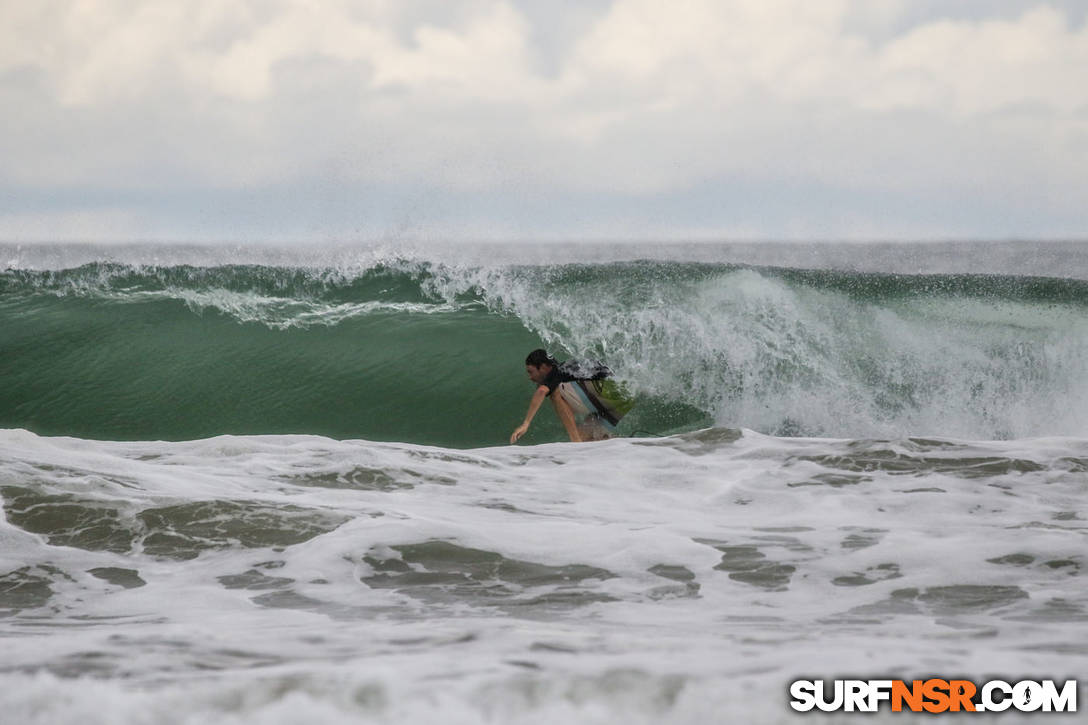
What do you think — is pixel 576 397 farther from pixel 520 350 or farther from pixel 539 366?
pixel 520 350

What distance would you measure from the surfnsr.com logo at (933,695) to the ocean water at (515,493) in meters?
0.05

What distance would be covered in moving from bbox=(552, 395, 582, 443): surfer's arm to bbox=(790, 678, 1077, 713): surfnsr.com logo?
5.86 m

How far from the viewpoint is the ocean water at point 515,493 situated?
2.41 meters

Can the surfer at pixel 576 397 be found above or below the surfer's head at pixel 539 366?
below

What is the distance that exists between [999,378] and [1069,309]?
204 centimetres

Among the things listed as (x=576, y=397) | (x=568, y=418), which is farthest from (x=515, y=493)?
(x=576, y=397)

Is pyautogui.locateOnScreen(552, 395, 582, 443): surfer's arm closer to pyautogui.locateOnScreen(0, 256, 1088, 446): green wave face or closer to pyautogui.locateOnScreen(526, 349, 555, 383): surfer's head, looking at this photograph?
pyautogui.locateOnScreen(526, 349, 555, 383): surfer's head

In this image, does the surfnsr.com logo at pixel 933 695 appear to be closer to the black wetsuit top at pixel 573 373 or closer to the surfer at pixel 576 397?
the surfer at pixel 576 397

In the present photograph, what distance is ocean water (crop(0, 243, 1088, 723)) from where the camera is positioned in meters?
2.41

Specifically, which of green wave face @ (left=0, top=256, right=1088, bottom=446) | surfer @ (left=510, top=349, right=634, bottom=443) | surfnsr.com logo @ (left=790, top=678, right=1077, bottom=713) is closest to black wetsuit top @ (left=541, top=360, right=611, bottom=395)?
surfer @ (left=510, top=349, right=634, bottom=443)

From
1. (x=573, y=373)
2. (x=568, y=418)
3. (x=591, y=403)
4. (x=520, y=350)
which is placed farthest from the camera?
(x=520, y=350)

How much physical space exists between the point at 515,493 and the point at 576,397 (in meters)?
2.90

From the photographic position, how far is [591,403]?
8.30 meters

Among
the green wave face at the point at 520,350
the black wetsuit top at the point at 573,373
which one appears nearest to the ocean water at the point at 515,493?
the green wave face at the point at 520,350
